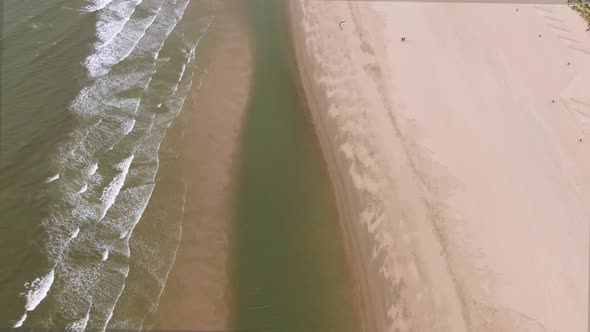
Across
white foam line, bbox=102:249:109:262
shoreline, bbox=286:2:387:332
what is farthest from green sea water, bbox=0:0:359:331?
shoreline, bbox=286:2:387:332

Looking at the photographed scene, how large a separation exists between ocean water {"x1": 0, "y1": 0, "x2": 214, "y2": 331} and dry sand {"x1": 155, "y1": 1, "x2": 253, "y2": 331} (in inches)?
14.3

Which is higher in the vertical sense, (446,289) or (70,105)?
(70,105)

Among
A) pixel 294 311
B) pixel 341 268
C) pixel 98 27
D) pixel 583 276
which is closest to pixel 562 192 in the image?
pixel 583 276

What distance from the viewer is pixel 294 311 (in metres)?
10.7

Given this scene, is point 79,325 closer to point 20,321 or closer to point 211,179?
point 20,321

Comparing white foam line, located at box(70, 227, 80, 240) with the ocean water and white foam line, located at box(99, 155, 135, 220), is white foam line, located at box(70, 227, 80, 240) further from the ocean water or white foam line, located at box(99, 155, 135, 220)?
white foam line, located at box(99, 155, 135, 220)

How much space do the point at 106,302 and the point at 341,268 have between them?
16.6 ft

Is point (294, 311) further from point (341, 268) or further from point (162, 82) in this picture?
point (162, 82)

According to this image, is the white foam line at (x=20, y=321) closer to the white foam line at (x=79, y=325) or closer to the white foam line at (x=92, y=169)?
the white foam line at (x=79, y=325)

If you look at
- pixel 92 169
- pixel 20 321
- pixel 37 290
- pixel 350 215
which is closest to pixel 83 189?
pixel 92 169

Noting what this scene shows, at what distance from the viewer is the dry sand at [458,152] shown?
11031mm

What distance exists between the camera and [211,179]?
1309cm

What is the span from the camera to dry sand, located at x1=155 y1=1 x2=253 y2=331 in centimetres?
1055

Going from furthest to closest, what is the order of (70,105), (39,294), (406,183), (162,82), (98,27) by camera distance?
(98,27) → (162,82) → (70,105) → (406,183) → (39,294)
